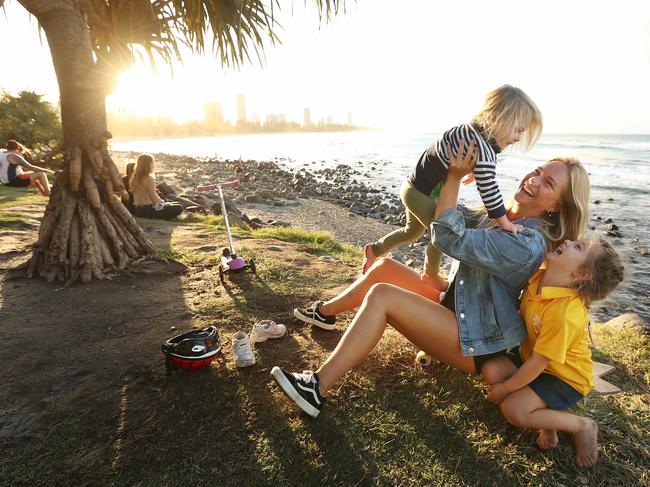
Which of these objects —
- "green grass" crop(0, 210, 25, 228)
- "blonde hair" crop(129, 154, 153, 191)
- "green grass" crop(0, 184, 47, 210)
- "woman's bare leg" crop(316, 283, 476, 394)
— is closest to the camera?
"woman's bare leg" crop(316, 283, 476, 394)

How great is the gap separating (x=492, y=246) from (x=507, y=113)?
1186 mm

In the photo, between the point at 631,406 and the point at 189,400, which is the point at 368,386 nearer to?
the point at 189,400

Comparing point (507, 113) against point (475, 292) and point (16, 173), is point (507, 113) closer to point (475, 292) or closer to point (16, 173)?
point (475, 292)

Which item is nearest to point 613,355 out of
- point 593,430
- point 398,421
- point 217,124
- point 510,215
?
point 593,430

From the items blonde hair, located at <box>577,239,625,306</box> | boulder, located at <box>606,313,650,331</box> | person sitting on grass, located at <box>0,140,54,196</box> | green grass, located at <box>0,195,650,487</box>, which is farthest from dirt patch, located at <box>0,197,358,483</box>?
person sitting on grass, located at <box>0,140,54,196</box>

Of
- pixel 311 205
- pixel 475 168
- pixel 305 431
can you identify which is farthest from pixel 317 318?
pixel 311 205

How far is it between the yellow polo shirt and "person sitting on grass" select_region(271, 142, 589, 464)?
13 cm

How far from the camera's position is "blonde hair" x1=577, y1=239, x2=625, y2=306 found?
1830mm

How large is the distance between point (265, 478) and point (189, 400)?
76cm

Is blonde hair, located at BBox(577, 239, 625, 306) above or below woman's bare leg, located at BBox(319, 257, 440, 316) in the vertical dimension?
above

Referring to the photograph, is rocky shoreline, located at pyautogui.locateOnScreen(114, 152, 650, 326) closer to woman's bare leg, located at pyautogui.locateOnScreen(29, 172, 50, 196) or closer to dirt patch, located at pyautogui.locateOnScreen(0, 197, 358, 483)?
woman's bare leg, located at pyautogui.locateOnScreen(29, 172, 50, 196)

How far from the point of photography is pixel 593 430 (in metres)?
1.93

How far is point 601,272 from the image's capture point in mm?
1836

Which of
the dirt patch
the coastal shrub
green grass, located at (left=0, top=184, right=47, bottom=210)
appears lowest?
the dirt patch
